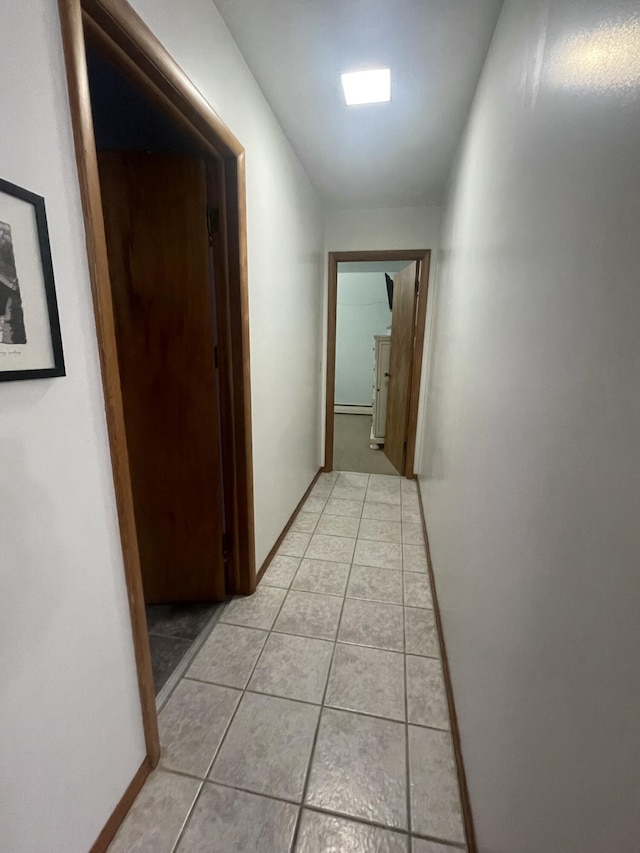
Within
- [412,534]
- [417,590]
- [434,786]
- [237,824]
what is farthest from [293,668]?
[412,534]

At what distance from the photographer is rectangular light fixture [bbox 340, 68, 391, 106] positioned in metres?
1.50

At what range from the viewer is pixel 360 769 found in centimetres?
111

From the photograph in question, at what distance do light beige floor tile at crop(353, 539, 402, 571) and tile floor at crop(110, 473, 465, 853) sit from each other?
0.40 ft

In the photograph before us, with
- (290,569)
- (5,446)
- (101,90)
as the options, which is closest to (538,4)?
(101,90)

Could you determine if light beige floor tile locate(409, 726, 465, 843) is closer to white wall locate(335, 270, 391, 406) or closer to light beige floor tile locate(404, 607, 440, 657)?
light beige floor tile locate(404, 607, 440, 657)

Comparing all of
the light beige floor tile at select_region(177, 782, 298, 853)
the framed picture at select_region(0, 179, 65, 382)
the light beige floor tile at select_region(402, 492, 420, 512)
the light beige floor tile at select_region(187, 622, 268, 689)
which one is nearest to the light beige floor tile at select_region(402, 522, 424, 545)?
the light beige floor tile at select_region(402, 492, 420, 512)

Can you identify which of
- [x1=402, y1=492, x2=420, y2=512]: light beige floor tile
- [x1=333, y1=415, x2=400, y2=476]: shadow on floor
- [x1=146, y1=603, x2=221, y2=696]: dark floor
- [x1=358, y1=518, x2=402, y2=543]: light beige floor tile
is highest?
[x1=333, y1=415, x2=400, y2=476]: shadow on floor

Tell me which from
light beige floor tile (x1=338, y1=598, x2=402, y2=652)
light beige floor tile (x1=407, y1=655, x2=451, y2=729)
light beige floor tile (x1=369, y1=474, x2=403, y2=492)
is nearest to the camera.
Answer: light beige floor tile (x1=407, y1=655, x2=451, y2=729)

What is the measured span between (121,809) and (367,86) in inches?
111

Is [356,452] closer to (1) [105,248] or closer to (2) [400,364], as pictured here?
(2) [400,364]

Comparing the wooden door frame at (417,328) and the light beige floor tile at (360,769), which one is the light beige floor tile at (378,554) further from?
the wooden door frame at (417,328)

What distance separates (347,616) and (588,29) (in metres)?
2.03

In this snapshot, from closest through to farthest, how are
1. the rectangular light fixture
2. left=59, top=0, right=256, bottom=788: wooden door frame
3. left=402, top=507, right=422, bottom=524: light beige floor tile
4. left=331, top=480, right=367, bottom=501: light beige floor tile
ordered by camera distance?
left=59, top=0, right=256, bottom=788: wooden door frame < the rectangular light fixture < left=402, top=507, right=422, bottom=524: light beige floor tile < left=331, top=480, right=367, bottom=501: light beige floor tile

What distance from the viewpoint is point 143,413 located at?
1.61 m
